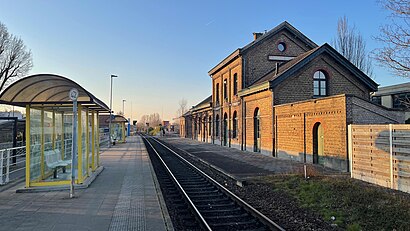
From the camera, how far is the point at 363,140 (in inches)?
456

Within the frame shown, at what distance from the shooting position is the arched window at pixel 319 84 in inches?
883

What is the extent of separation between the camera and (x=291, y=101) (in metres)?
21.8

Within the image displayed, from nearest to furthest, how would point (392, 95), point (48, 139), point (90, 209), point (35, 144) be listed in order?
1. point (90, 209)
2. point (35, 144)
3. point (48, 139)
4. point (392, 95)

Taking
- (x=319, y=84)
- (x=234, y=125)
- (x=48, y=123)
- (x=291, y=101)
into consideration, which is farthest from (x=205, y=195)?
(x=234, y=125)

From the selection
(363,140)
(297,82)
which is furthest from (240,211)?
(297,82)

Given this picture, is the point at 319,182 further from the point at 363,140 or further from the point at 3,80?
the point at 3,80

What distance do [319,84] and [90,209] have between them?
61.7 feet

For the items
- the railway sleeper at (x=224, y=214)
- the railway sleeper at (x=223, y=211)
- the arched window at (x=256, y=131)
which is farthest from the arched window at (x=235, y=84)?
the railway sleeper at (x=224, y=214)

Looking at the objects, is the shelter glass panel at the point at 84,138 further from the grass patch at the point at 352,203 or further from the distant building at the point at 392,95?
the distant building at the point at 392,95

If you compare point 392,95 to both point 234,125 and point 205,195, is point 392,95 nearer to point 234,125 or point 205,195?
point 234,125

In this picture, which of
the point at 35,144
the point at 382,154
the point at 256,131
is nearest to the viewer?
the point at 35,144

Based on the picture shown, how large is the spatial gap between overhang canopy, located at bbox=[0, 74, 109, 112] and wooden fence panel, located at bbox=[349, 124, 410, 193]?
9.24 m

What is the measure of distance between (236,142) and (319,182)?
18.8 meters

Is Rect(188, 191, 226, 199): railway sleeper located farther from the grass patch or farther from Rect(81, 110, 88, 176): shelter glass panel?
Rect(81, 110, 88, 176): shelter glass panel
